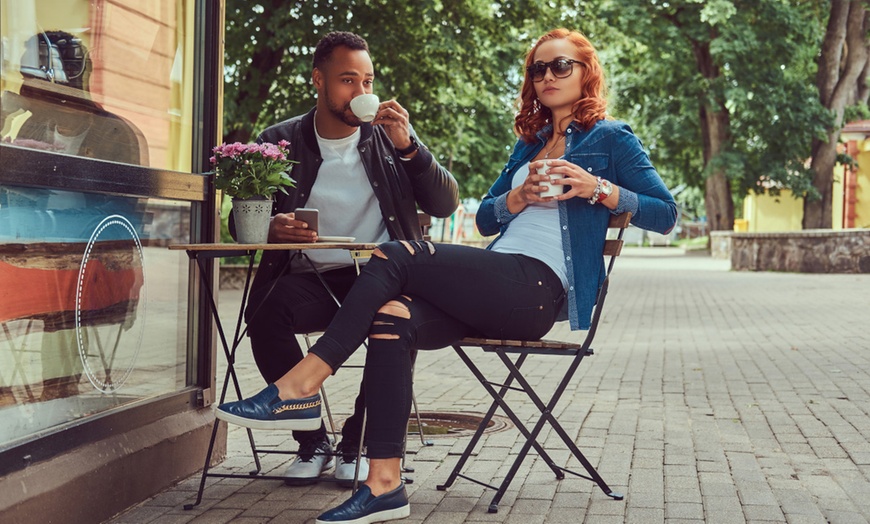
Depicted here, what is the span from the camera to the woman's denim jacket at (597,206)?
413 centimetres

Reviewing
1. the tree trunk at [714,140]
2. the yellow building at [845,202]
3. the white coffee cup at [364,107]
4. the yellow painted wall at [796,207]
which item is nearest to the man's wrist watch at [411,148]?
the white coffee cup at [364,107]

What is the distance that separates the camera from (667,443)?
541 centimetres

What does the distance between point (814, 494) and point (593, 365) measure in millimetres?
4579

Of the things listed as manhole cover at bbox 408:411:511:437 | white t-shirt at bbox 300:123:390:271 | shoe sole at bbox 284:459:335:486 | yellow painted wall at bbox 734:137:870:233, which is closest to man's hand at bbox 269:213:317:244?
white t-shirt at bbox 300:123:390:271

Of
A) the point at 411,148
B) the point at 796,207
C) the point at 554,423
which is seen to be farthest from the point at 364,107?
the point at 796,207

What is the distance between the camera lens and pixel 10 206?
3432mm

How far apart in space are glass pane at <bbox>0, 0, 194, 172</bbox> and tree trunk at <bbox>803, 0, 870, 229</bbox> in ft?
83.4

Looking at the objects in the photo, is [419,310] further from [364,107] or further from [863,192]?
[863,192]

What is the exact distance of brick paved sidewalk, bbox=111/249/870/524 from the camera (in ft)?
13.3

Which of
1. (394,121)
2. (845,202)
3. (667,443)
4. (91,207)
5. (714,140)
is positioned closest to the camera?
(91,207)

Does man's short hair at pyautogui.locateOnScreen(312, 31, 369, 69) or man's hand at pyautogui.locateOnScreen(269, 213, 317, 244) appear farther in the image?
man's short hair at pyautogui.locateOnScreen(312, 31, 369, 69)

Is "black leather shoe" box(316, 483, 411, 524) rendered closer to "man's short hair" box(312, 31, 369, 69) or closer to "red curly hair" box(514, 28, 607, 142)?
"red curly hair" box(514, 28, 607, 142)

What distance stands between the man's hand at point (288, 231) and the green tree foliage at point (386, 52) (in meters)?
11.1

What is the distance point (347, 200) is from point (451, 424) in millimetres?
1761
